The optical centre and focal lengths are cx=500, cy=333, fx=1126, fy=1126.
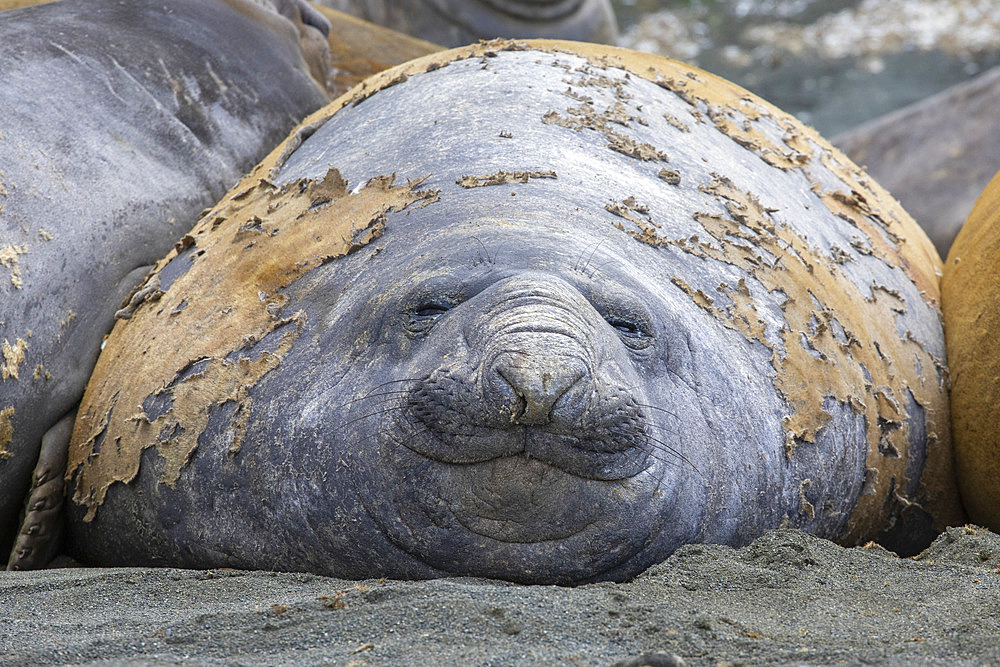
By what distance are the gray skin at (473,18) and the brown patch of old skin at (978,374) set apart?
14.2 ft

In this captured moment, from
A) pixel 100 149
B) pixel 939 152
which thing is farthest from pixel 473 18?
pixel 100 149

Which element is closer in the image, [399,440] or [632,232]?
[399,440]

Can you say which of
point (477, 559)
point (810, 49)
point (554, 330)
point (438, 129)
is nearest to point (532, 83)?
point (438, 129)

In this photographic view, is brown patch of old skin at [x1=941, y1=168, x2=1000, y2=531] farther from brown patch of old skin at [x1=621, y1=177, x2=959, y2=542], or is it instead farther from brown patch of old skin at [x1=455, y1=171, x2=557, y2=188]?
brown patch of old skin at [x1=455, y1=171, x2=557, y2=188]

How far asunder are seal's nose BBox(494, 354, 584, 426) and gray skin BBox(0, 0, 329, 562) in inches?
58.8

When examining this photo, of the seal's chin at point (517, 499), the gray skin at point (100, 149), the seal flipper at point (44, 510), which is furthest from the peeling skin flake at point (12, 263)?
the seal's chin at point (517, 499)

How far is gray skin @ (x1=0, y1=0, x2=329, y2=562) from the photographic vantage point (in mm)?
3061

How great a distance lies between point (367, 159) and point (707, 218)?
997mm

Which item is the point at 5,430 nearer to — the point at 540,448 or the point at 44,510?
the point at 44,510

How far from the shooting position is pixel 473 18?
7.54 m

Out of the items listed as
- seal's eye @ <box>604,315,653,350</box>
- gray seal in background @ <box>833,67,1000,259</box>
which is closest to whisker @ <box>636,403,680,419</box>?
seal's eye @ <box>604,315,653,350</box>

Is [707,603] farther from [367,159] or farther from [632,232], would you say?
[367,159]

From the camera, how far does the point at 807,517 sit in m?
2.83

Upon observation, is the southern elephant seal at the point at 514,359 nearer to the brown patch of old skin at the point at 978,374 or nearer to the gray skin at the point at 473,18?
the brown patch of old skin at the point at 978,374
